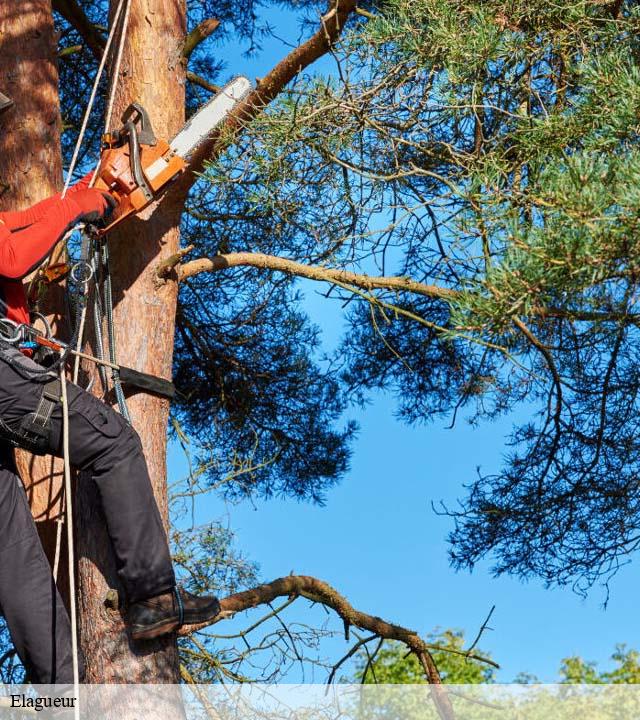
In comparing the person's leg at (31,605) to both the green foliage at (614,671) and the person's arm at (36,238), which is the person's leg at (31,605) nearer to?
the person's arm at (36,238)

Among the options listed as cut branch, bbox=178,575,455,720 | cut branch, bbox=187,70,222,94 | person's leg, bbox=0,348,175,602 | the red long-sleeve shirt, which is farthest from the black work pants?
cut branch, bbox=187,70,222,94

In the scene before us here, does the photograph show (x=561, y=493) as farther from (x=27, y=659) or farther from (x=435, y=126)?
(x=27, y=659)

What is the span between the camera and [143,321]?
12.9ft

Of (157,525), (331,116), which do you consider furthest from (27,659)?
(331,116)

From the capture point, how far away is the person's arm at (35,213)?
3.42 metres

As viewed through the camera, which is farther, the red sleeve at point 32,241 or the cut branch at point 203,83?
the cut branch at point 203,83

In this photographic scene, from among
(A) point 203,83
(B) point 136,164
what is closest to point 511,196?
(B) point 136,164

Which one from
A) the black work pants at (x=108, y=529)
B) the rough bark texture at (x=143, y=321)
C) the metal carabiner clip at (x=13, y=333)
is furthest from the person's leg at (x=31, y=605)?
the metal carabiner clip at (x=13, y=333)

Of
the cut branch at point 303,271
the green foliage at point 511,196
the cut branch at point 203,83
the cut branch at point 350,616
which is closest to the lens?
the green foliage at point 511,196

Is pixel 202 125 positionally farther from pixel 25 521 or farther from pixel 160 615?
pixel 160 615

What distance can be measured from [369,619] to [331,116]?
2291mm

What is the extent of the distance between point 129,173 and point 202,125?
421mm

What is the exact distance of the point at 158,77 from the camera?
13.8 ft

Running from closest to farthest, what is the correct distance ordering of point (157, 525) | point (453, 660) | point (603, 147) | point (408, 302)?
point (603, 147) < point (157, 525) < point (408, 302) < point (453, 660)
